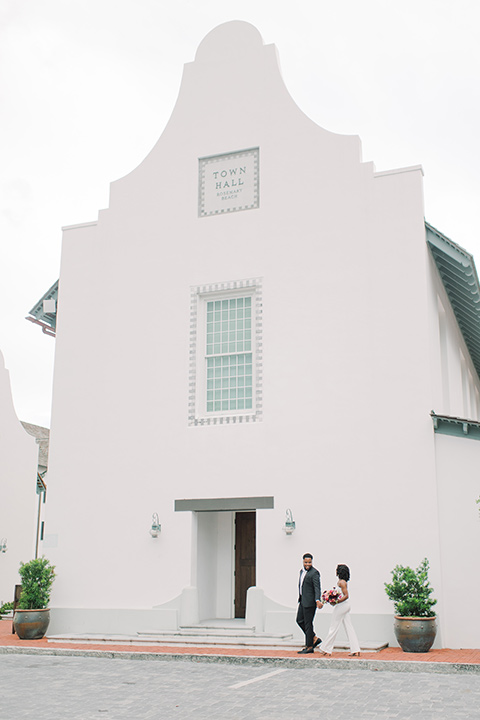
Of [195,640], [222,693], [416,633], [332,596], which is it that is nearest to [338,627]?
[332,596]

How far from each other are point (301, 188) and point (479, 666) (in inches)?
369

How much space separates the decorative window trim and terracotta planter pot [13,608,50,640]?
4.74 m

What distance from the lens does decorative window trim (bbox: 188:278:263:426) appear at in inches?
603

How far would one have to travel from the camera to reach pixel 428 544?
1341 cm

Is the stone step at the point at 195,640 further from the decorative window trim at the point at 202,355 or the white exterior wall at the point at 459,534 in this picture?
the decorative window trim at the point at 202,355

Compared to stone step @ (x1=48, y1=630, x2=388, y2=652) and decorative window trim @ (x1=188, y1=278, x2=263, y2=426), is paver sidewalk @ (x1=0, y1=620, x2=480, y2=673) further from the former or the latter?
decorative window trim @ (x1=188, y1=278, x2=263, y2=426)

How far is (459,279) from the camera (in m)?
16.3

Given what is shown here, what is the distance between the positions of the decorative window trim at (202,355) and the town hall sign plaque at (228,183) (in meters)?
1.67

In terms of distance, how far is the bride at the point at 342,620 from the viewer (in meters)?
12.1

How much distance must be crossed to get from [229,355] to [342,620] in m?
5.74

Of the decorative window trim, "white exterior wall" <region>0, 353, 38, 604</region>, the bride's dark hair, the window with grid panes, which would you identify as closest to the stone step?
the bride's dark hair

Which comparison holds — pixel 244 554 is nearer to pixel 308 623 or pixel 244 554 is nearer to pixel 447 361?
pixel 308 623

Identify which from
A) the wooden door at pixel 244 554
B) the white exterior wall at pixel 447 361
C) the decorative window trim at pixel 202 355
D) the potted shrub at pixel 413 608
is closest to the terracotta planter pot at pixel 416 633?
the potted shrub at pixel 413 608

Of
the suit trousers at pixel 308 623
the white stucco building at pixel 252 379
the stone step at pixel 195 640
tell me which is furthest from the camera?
the white stucco building at pixel 252 379
